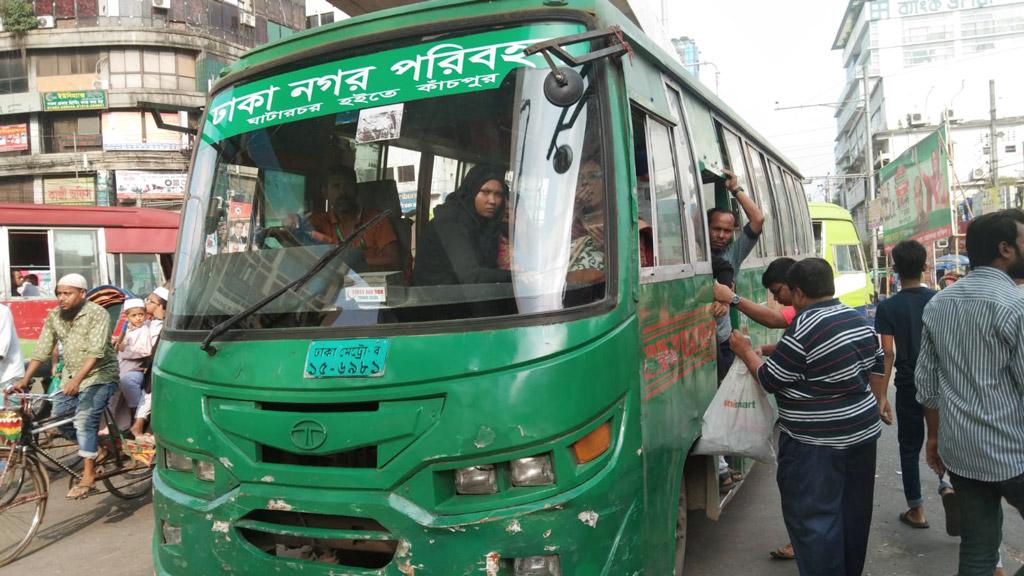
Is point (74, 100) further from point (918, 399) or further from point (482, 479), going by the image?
point (918, 399)

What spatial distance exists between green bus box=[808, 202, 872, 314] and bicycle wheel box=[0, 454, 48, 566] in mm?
14627

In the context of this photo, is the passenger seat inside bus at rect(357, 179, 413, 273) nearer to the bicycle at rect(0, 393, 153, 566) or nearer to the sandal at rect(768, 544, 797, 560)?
the sandal at rect(768, 544, 797, 560)

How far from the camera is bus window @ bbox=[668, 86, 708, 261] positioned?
4320 mm

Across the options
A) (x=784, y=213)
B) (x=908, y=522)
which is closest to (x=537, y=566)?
(x=908, y=522)

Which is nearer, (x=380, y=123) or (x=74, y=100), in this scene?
(x=380, y=123)

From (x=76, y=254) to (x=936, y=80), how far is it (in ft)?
248

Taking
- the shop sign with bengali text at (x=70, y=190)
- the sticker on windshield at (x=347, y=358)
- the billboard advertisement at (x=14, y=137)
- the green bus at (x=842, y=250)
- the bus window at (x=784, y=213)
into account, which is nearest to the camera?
the sticker on windshield at (x=347, y=358)

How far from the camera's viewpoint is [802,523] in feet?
12.6

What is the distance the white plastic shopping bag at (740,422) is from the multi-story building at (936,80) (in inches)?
2095

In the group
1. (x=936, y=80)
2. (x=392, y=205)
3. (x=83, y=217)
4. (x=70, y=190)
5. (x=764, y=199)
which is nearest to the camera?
(x=392, y=205)

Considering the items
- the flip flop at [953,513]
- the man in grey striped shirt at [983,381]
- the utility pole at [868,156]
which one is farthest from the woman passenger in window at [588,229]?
the utility pole at [868,156]

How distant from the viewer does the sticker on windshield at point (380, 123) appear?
3439 mm

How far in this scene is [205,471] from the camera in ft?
10.9

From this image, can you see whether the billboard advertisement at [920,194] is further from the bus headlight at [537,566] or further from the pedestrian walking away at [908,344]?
the bus headlight at [537,566]
